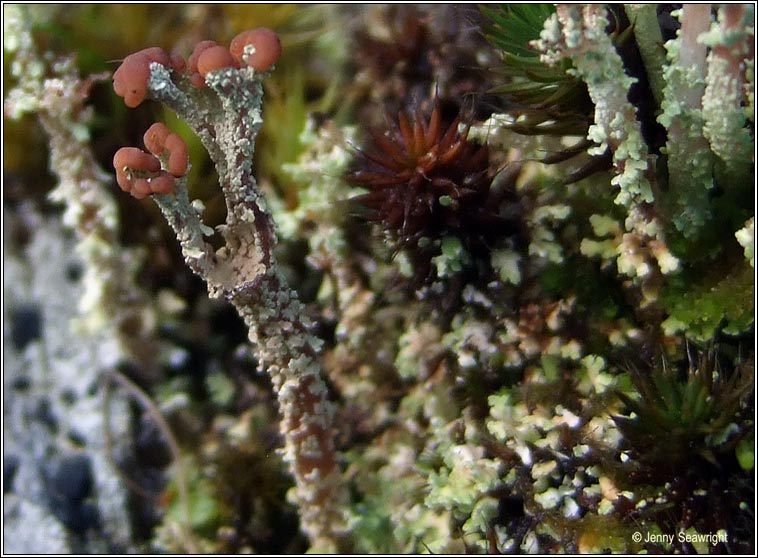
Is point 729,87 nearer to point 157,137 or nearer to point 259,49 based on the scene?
point 259,49

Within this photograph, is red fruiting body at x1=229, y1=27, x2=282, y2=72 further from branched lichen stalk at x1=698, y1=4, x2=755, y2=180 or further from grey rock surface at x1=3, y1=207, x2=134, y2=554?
grey rock surface at x1=3, y1=207, x2=134, y2=554

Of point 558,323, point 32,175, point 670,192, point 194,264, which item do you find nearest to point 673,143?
point 670,192

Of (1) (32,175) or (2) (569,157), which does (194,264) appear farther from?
(1) (32,175)

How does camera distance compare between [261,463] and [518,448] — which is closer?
[518,448]

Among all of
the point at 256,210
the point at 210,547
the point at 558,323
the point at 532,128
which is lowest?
the point at 210,547

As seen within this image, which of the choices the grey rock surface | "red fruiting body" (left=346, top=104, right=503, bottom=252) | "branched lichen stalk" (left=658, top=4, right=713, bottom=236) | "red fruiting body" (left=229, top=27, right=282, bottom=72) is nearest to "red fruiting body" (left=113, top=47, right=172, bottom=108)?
"red fruiting body" (left=229, top=27, right=282, bottom=72)
